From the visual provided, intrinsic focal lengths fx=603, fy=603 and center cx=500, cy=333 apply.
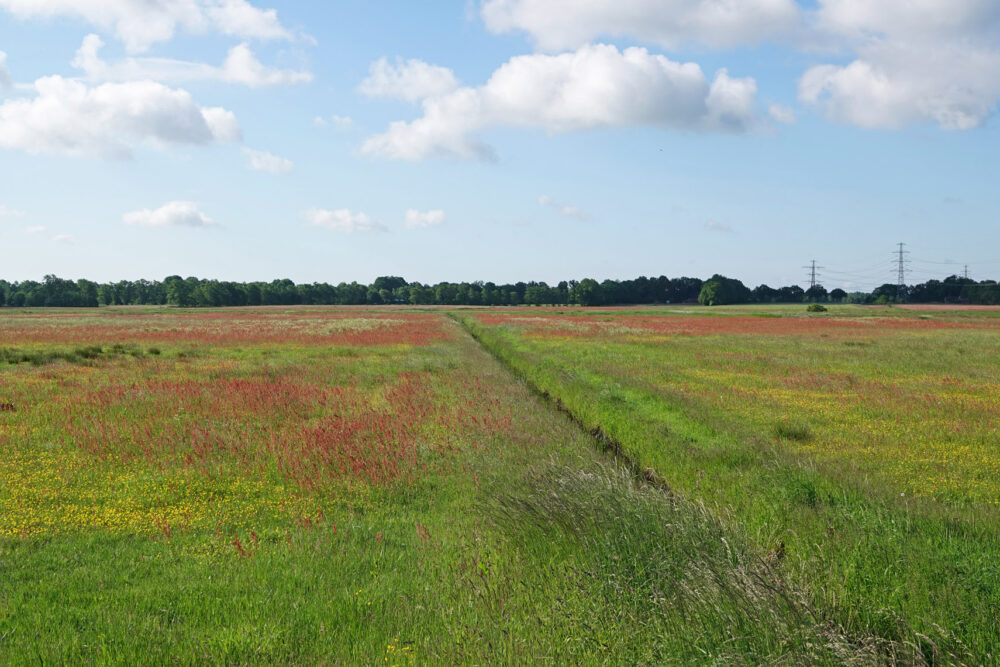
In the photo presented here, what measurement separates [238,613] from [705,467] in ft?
28.3

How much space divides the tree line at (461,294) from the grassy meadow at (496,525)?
15633 cm

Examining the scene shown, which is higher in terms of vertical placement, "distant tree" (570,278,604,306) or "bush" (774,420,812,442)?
"distant tree" (570,278,604,306)

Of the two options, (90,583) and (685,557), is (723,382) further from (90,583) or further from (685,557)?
(90,583)

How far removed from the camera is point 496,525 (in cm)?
826

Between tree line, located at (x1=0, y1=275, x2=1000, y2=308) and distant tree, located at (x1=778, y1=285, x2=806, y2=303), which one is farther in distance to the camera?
distant tree, located at (x1=778, y1=285, x2=806, y2=303)

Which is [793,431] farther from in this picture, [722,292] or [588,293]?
[722,292]

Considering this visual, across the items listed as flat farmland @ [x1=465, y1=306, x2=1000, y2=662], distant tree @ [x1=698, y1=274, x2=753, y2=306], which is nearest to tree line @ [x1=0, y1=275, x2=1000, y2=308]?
distant tree @ [x1=698, y1=274, x2=753, y2=306]

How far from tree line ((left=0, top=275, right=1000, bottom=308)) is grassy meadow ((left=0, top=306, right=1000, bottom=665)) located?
156 metres

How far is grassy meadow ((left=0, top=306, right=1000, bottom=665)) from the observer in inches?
215

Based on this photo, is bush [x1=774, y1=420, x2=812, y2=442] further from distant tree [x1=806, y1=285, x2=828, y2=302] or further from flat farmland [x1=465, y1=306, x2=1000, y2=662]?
distant tree [x1=806, y1=285, x2=828, y2=302]

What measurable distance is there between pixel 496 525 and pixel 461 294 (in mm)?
188525

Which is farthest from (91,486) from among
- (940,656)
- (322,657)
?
(940,656)

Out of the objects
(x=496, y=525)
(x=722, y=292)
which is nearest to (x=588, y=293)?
(x=722, y=292)

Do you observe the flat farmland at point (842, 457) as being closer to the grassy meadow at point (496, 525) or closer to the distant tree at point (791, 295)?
the grassy meadow at point (496, 525)
